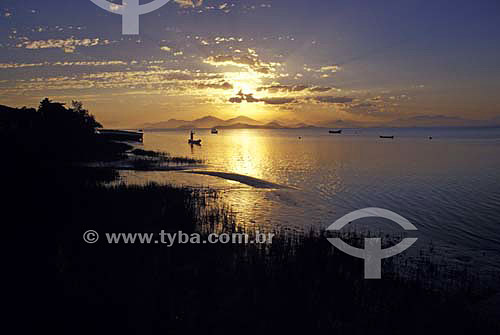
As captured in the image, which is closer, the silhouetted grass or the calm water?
the silhouetted grass

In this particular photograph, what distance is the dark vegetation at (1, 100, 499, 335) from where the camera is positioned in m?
8.73

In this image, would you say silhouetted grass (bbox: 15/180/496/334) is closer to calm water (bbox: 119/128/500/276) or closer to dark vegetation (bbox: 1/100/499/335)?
dark vegetation (bbox: 1/100/499/335)

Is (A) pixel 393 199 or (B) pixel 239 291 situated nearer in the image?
(B) pixel 239 291

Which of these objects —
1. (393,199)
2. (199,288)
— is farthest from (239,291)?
(393,199)

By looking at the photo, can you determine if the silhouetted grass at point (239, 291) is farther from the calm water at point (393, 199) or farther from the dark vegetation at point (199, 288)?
the calm water at point (393, 199)

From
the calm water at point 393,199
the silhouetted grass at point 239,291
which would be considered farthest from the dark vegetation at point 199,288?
the calm water at point 393,199

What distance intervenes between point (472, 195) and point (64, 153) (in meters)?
51.7

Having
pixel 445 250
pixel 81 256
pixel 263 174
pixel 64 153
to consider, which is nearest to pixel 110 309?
pixel 81 256

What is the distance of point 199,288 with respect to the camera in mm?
10547

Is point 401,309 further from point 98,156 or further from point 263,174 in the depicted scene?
point 98,156

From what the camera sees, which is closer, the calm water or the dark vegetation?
the dark vegetation

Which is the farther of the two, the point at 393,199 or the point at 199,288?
the point at 393,199

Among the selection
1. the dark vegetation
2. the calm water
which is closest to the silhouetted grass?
the dark vegetation

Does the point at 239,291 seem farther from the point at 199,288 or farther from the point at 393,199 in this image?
the point at 393,199
